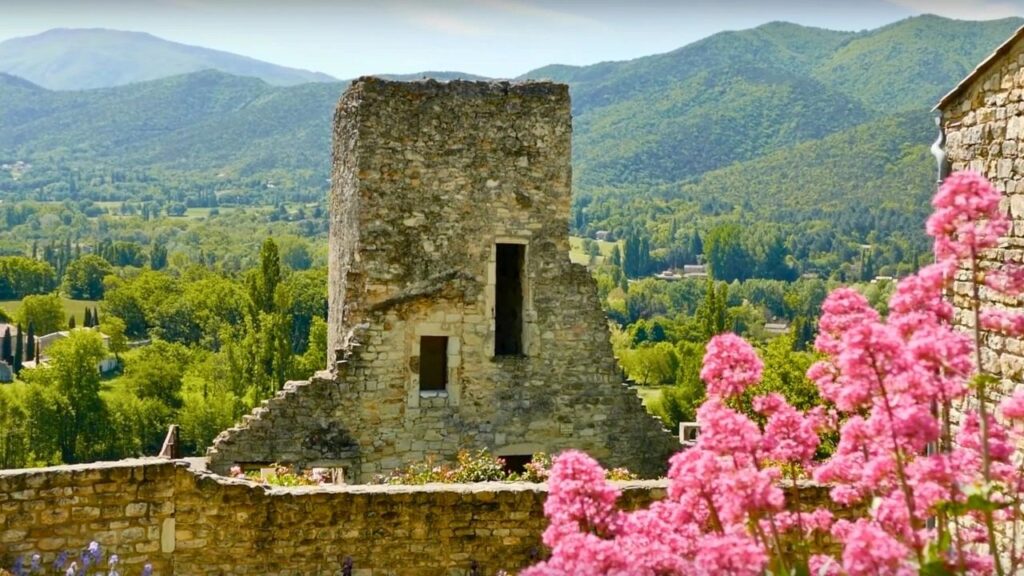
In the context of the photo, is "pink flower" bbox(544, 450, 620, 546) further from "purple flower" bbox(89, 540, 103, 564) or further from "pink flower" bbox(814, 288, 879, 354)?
"purple flower" bbox(89, 540, 103, 564)

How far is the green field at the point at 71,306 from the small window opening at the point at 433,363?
369ft

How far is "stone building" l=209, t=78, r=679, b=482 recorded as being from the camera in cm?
1349

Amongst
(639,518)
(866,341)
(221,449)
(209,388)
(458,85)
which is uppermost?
(458,85)

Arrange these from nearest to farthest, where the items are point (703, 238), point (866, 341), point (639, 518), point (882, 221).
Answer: point (866, 341), point (639, 518), point (882, 221), point (703, 238)

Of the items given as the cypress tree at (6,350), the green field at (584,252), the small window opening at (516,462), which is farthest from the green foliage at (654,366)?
the green field at (584,252)

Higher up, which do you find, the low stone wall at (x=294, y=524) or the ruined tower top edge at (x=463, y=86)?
the ruined tower top edge at (x=463, y=86)

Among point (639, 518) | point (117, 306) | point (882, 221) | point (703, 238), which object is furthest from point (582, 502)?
point (703, 238)

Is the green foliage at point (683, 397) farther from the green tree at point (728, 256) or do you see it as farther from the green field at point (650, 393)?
the green tree at point (728, 256)

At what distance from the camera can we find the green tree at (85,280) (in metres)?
139

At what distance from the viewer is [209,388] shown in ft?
265

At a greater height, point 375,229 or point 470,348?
point 375,229

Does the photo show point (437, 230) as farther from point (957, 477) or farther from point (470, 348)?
point (957, 477)

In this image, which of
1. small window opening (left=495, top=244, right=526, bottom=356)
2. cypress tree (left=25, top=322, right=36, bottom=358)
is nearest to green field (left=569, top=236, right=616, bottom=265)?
cypress tree (left=25, top=322, right=36, bottom=358)

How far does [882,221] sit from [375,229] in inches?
6290
